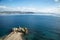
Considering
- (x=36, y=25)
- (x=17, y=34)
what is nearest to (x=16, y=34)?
(x=17, y=34)

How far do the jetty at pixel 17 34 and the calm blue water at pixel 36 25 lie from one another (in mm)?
59

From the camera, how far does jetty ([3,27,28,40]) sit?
1.54 metres

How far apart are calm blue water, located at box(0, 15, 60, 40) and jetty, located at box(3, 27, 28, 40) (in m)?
0.06

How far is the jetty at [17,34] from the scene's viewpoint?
1.54m

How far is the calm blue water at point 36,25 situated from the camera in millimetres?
1588

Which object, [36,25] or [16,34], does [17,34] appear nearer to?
[16,34]

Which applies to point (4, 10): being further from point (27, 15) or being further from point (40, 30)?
point (40, 30)

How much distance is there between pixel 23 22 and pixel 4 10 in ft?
1.13

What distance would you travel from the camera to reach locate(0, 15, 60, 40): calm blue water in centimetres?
159

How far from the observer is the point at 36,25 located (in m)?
1.63

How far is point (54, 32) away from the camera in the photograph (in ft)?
5.15

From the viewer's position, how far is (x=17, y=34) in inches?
62.3

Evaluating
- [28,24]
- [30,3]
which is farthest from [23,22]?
[30,3]

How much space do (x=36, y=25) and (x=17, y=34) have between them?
30cm
